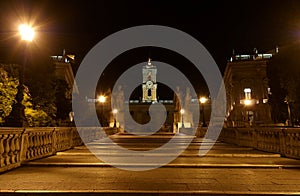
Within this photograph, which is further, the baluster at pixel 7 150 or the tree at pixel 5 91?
the tree at pixel 5 91

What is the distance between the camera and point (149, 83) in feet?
426

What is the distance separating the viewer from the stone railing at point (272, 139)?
11984 millimetres

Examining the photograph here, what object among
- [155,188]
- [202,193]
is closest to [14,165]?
[155,188]

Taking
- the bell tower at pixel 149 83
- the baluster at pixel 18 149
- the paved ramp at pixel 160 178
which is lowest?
the paved ramp at pixel 160 178

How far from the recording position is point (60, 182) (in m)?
7.62

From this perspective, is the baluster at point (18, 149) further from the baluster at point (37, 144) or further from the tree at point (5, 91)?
the tree at point (5, 91)

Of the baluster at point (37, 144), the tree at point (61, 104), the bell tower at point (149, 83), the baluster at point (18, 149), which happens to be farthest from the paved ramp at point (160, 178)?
the bell tower at point (149, 83)

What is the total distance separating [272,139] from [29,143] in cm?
1052

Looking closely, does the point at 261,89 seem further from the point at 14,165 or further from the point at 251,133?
the point at 14,165

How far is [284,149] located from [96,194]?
915cm

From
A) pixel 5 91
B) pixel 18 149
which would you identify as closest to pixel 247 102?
pixel 5 91

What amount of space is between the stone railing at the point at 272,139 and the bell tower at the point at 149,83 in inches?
4091

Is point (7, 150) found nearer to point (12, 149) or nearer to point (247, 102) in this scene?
point (12, 149)

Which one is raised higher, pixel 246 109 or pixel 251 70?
pixel 251 70
